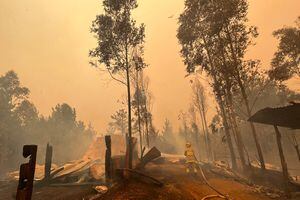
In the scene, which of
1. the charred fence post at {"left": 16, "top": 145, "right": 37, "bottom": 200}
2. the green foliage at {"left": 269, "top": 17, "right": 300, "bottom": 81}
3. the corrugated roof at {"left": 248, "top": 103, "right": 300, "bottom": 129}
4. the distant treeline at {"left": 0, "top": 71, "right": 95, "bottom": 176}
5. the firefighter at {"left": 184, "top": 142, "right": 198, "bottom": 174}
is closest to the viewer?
the charred fence post at {"left": 16, "top": 145, "right": 37, "bottom": 200}

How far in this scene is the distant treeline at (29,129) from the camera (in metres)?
47.4

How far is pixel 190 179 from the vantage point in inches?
505

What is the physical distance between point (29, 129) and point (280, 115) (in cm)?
6296

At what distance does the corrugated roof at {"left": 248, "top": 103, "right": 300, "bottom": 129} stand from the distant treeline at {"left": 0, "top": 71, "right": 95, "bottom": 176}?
47.5 m

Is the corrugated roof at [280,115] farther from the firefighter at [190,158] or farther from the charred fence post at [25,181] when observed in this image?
the charred fence post at [25,181]

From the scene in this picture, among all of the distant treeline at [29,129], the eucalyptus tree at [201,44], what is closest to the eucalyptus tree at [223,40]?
the eucalyptus tree at [201,44]

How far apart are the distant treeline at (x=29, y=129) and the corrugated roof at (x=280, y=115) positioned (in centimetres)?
4751

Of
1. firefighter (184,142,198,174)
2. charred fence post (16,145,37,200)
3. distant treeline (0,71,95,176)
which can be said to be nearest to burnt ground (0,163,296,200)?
firefighter (184,142,198,174)

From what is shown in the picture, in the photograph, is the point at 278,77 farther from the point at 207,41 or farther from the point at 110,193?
the point at 110,193

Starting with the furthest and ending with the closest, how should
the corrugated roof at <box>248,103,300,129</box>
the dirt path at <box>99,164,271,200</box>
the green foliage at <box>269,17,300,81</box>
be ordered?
the green foliage at <box>269,17,300,81</box>, the corrugated roof at <box>248,103,300,129</box>, the dirt path at <box>99,164,271,200</box>

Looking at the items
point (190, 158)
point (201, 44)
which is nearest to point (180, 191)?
point (190, 158)

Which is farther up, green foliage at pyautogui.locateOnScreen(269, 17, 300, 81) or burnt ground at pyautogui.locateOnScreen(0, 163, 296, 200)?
green foliage at pyautogui.locateOnScreen(269, 17, 300, 81)

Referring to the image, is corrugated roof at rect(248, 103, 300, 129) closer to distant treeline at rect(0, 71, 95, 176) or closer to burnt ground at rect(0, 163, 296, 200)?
burnt ground at rect(0, 163, 296, 200)

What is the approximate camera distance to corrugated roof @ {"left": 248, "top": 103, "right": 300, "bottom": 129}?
11598 mm
